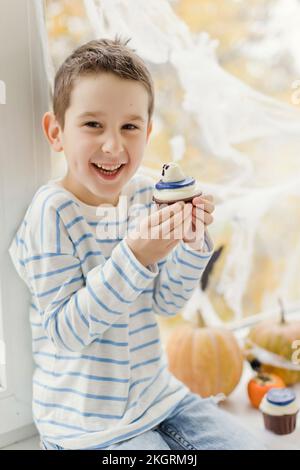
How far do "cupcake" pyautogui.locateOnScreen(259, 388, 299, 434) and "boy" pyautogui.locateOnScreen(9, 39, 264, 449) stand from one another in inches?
4.5

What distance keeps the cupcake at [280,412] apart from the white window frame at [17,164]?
459 millimetres

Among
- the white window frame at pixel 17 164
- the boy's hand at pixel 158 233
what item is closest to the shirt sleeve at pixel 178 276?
the boy's hand at pixel 158 233

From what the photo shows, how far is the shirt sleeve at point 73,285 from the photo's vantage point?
88cm

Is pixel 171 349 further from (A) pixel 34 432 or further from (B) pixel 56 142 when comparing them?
(B) pixel 56 142

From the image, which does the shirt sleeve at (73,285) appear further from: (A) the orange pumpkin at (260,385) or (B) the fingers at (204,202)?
(A) the orange pumpkin at (260,385)

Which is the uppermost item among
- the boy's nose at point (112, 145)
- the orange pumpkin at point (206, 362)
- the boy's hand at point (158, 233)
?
the boy's nose at point (112, 145)

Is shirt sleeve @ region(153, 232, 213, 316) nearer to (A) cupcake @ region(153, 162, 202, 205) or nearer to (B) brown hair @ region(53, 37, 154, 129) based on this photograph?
(A) cupcake @ region(153, 162, 202, 205)

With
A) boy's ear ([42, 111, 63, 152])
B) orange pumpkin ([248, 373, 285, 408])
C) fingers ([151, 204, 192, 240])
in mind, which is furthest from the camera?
orange pumpkin ([248, 373, 285, 408])

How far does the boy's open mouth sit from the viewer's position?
940 mm

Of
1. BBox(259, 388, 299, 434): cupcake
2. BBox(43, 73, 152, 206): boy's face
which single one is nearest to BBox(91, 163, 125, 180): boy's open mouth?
BBox(43, 73, 152, 206): boy's face

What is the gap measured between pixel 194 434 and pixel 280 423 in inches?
8.3

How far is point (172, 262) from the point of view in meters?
1.04

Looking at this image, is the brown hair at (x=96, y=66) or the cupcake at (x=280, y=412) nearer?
the brown hair at (x=96, y=66)

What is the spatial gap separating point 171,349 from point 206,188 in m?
0.36
